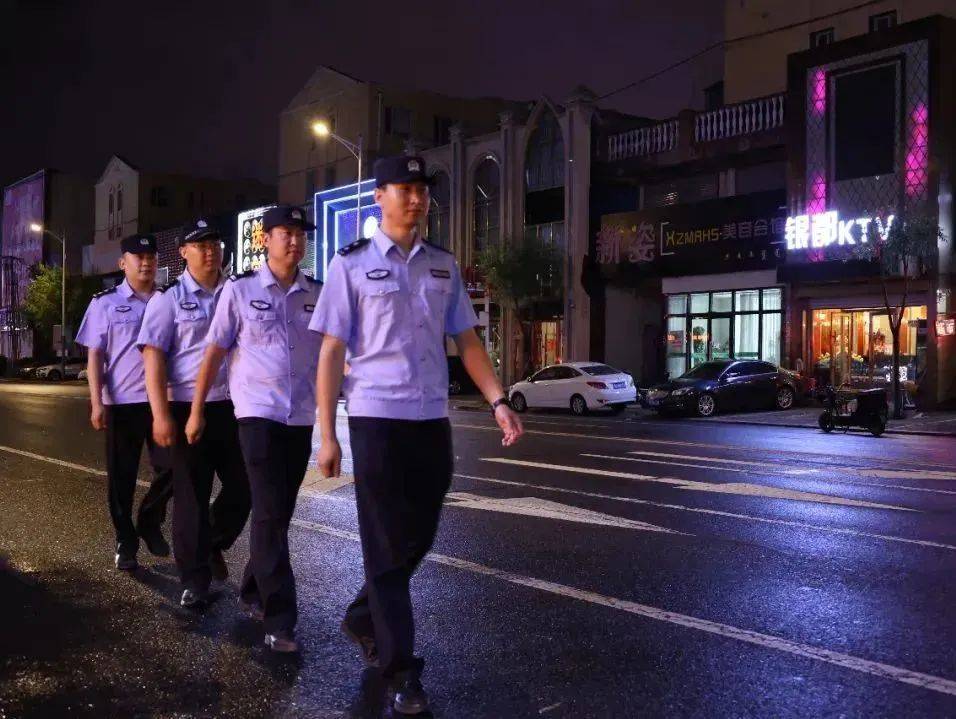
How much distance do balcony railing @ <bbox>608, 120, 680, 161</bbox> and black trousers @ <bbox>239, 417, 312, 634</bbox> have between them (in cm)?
2868

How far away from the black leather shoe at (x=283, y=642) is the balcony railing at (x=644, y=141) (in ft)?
95.4

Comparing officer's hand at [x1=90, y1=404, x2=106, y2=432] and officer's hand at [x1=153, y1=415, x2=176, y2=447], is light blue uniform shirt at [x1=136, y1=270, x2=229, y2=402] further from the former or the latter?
officer's hand at [x1=90, y1=404, x2=106, y2=432]

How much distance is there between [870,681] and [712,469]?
767cm

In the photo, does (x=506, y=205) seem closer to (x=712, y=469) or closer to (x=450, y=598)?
(x=712, y=469)

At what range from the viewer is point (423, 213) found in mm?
4211

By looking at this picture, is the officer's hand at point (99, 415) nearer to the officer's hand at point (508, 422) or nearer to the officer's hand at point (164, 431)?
the officer's hand at point (164, 431)

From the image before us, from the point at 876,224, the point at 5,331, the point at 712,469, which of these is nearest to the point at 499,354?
the point at 876,224

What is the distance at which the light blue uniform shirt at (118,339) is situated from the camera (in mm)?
6474

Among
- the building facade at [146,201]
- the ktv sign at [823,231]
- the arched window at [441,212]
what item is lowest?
the ktv sign at [823,231]

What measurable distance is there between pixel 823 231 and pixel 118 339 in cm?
2294

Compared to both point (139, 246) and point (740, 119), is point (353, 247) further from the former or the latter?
point (740, 119)

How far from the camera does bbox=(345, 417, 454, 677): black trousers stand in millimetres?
3947

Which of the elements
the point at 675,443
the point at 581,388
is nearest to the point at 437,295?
the point at 675,443

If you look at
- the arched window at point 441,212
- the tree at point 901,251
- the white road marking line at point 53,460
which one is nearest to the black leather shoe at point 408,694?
the white road marking line at point 53,460
